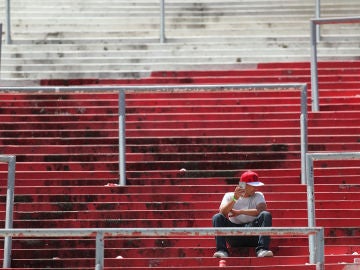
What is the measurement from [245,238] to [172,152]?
2157 millimetres

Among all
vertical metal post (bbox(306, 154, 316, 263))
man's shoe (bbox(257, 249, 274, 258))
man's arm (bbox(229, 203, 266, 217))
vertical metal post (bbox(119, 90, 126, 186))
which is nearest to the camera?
man's shoe (bbox(257, 249, 274, 258))

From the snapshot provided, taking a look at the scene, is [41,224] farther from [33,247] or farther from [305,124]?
[305,124]

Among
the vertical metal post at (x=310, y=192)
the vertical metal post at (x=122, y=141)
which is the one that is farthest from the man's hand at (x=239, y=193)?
the vertical metal post at (x=122, y=141)

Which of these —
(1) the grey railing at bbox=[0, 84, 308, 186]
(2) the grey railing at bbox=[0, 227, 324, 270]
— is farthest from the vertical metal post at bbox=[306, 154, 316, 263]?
(2) the grey railing at bbox=[0, 227, 324, 270]

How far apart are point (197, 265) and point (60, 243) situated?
1.45 meters

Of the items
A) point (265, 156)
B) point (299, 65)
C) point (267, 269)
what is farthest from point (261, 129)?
point (267, 269)

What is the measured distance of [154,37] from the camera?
16.6 m

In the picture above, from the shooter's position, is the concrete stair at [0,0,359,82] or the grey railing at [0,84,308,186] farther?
the concrete stair at [0,0,359,82]

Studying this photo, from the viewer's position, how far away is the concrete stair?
15.7m

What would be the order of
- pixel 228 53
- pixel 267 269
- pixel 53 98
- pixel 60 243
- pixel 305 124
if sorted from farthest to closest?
pixel 228 53 → pixel 53 98 → pixel 305 124 → pixel 60 243 → pixel 267 269

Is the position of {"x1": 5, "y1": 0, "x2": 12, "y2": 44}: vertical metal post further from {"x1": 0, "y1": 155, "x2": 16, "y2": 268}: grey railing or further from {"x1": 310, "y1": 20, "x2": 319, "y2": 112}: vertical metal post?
{"x1": 0, "y1": 155, "x2": 16, "y2": 268}: grey railing

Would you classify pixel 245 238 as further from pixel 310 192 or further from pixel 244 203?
pixel 310 192

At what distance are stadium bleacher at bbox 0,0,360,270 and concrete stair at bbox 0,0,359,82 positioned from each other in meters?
0.04

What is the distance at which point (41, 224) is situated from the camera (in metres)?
12.2
